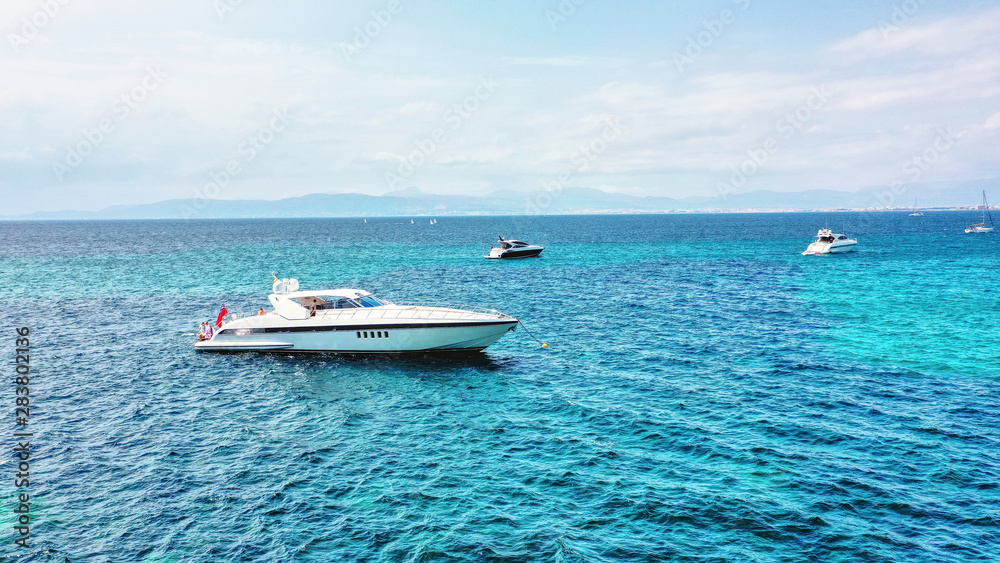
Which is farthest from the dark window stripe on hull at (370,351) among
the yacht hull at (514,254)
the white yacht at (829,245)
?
the white yacht at (829,245)

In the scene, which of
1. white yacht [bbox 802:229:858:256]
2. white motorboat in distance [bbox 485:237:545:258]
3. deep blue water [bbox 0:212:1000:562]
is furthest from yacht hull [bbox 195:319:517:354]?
white yacht [bbox 802:229:858:256]

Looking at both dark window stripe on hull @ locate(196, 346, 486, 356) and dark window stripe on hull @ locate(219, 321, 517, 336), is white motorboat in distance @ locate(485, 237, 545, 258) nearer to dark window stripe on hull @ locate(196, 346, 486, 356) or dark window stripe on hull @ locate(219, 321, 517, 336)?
dark window stripe on hull @ locate(196, 346, 486, 356)

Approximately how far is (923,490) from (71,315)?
57246mm

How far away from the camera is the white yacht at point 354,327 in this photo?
36.3 m

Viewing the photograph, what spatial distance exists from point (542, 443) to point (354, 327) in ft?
56.3

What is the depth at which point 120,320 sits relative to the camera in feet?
160

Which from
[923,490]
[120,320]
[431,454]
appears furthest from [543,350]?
[120,320]

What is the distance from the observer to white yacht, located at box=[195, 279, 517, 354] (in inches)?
1431

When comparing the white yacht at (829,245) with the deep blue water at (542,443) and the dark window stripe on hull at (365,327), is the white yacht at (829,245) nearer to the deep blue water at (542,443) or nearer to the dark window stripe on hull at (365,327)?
the deep blue water at (542,443)

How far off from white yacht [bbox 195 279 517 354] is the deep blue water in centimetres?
109

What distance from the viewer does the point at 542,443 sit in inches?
934

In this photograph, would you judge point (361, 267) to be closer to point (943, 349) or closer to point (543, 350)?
point (543, 350)

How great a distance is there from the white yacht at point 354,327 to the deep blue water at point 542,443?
109 centimetres
